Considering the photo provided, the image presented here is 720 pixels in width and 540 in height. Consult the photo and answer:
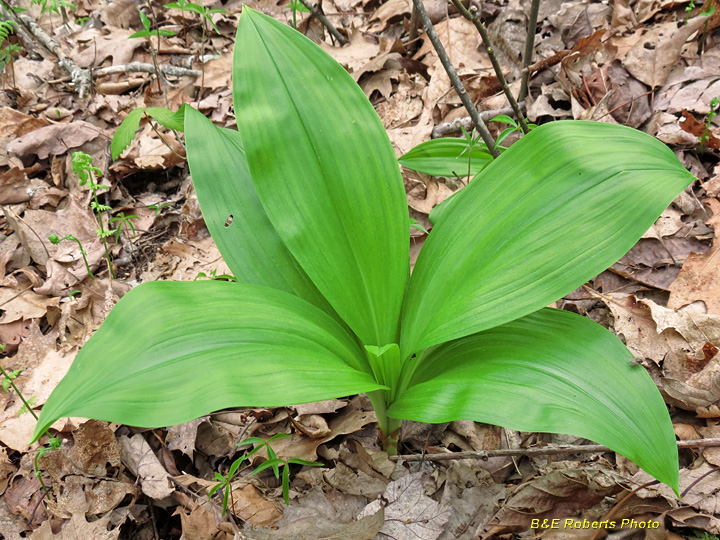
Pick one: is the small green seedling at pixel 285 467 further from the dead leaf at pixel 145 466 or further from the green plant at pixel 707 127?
the green plant at pixel 707 127

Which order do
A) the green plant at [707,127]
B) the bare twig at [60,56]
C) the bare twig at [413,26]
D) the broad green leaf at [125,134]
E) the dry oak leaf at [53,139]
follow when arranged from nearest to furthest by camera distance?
the green plant at [707,127], the broad green leaf at [125,134], the bare twig at [413,26], the dry oak leaf at [53,139], the bare twig at [60,56]

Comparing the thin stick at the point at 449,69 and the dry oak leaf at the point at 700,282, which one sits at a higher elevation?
the thin stick at the point at 449,69

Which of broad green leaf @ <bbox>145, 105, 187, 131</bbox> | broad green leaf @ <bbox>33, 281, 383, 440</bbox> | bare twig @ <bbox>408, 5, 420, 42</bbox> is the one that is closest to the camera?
broad green leaf @ <bbox>33, 281, 383, 440</bbox>

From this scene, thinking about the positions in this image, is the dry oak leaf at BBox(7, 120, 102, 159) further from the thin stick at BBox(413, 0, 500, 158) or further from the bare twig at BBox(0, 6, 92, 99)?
the thin stick at BBox(413, 0, 500, 158)

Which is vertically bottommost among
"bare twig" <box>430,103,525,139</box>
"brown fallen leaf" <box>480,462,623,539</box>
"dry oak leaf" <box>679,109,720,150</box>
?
"brown fallen leaf" <box>480,462,623,539</box>

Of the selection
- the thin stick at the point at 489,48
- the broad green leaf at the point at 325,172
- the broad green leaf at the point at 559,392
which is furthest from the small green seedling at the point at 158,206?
the broad green leaf at the point at 559,392

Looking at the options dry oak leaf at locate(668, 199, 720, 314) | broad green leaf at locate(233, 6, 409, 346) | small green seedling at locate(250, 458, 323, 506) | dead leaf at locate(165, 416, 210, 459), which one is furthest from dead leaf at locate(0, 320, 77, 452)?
dry oak leaf at locate(668, 199, 720, 314)

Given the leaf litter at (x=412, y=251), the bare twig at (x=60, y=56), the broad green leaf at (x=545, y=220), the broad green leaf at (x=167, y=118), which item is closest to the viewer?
the broad green leaf at (x=545, y=220)
